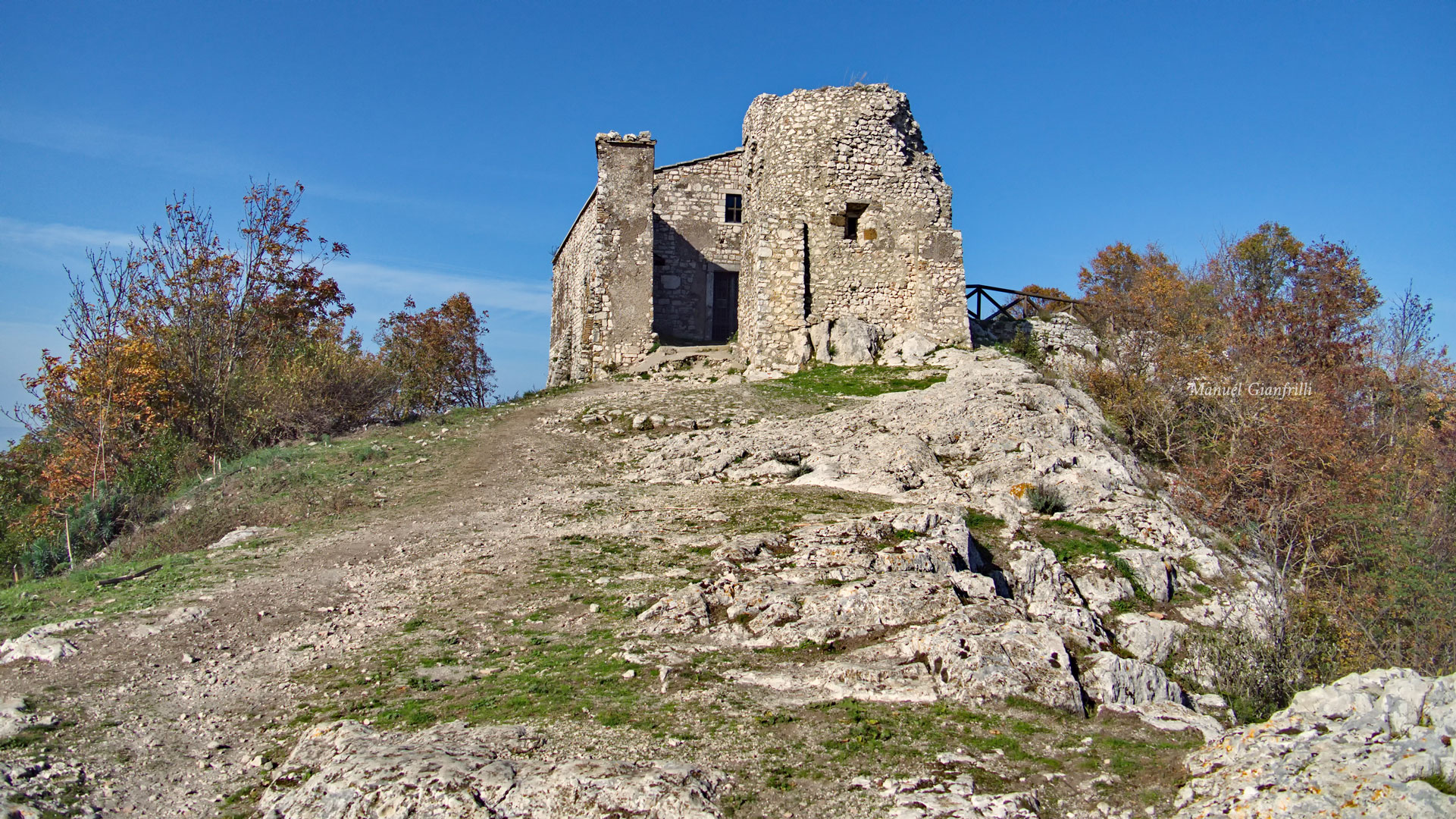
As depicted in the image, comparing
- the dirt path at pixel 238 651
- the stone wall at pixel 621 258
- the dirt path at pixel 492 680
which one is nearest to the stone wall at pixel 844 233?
the stone wall at pixel 621 258

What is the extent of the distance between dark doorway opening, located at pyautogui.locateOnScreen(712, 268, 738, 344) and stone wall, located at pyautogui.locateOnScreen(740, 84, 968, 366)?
395cm

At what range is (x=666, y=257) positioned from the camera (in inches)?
961

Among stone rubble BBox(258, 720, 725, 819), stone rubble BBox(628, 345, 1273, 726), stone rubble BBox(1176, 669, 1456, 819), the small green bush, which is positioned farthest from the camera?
the small green bush

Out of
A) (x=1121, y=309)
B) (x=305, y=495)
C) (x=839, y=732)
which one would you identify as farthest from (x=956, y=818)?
(x=1121, y=309)

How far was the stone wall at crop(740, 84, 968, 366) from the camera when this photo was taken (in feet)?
67.9

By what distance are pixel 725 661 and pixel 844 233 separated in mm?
15607

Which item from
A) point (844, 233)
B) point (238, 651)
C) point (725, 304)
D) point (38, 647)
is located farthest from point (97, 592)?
point (725, 304)

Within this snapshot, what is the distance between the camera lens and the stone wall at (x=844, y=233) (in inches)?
815

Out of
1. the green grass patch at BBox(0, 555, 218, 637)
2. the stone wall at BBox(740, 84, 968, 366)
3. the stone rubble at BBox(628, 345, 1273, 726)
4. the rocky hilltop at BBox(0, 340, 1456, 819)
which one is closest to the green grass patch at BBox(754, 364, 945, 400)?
the stone rubble at BBox(628, 345, 1273, 726)

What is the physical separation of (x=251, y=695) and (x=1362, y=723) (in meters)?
7.44

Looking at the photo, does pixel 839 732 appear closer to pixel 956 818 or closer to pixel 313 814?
pixel 956 818

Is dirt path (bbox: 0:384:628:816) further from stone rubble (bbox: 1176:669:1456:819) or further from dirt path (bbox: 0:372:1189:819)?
stone rubble (bbox: 1176:669:1456:819)

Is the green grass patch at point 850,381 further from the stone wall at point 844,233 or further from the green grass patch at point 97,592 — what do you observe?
the green grass patch at point 97,592

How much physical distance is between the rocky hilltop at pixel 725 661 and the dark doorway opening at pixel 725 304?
11.3 metres
